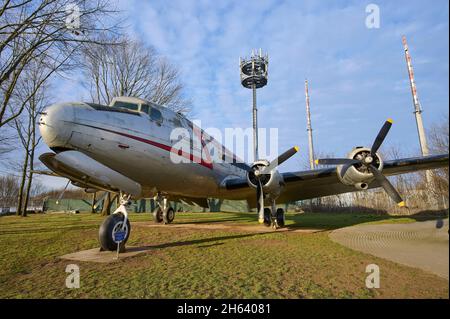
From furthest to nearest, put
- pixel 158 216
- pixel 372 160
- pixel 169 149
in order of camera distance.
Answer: pixel 158 216 → pixel 372 160 → pixel 169 149

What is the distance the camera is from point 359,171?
33.5 feet

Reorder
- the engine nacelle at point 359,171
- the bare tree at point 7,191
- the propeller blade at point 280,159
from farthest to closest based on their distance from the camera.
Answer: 1. the bare tree at point 7,191
2. the propeller blade at point 280,159
3. the engine nacelle at point 359,171

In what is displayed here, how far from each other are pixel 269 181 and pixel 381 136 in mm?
4475

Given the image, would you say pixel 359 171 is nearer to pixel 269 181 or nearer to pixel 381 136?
pixel 381 136

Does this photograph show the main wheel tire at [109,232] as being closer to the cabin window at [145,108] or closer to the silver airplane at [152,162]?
the silver airplane at [152,162]

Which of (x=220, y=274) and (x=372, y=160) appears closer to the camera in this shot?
(x=220, y=274)

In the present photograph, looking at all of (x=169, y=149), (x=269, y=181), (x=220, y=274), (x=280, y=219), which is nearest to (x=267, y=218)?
(x=280, y=219)

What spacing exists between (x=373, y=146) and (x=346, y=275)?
20.8 ft

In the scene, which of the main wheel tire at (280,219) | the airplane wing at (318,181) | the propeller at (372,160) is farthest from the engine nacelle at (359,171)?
the main wheel tire at (280,219)

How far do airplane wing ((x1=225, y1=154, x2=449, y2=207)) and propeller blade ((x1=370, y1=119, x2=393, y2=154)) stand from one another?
5.17ft

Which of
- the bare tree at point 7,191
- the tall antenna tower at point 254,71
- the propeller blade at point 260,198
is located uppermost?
the tall antenna tower at point 254,71

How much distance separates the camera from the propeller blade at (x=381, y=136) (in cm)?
967

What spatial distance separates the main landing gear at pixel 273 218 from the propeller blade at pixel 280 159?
80.2 inches

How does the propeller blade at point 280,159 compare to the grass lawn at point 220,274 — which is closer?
the grass lawn at point 220,274
